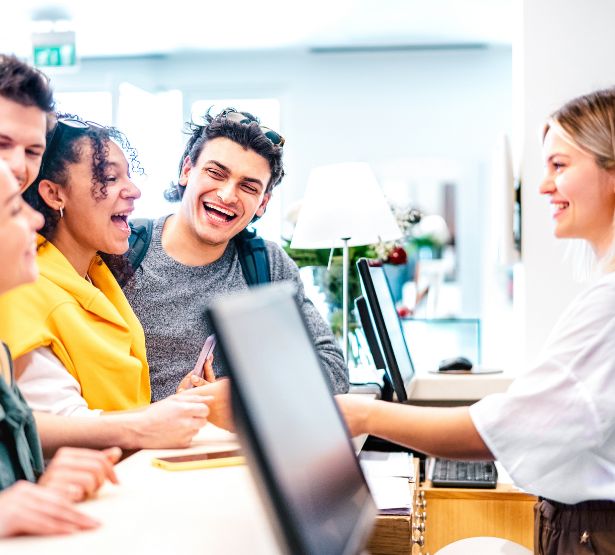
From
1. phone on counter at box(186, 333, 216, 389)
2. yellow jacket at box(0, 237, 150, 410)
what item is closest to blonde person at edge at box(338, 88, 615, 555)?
yellow jacket at box(0, 237, 150, 410)

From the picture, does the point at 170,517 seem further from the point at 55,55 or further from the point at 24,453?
the point at 55,55

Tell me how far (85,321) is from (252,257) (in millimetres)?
832

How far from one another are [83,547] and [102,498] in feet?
0.72

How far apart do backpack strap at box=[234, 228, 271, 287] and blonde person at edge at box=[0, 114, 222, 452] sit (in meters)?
0.41

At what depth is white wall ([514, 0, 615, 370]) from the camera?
3.45 m

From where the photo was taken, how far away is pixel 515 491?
2.56 meters

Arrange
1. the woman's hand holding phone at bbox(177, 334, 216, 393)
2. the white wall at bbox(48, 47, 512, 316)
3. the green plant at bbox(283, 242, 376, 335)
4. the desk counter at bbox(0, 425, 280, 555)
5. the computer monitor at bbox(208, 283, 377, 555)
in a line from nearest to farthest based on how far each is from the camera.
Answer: the computer monitor at bbox(208, 283, 377, 555), the desk counter at bbox(0, 425, 280, 555), the woman's hand holding phone at bbox(177, 334, 216, 393), the green plant at bbox(283, 242, 376, 335), the white wall at bbox(48, 47, 512, 316)

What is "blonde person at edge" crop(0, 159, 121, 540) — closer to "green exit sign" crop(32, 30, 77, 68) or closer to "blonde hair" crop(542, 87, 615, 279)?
"blonde hair" crop(542, 87, 615, 279)

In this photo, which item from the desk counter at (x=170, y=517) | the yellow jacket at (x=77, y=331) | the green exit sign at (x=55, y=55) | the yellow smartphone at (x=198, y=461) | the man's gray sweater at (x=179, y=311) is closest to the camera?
the desk counter at (x=170, y=517)

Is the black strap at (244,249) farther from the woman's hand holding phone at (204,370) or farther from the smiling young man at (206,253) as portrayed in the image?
the woman's hand holding phone at (204,370)

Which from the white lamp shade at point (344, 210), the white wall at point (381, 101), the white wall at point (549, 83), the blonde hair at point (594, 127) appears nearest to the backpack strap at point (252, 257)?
the white lamp shade at point (344, 210)

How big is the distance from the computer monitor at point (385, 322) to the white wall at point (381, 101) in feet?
16.9

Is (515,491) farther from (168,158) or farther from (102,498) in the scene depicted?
(168,158)

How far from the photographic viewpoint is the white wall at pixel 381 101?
7.80 meters
